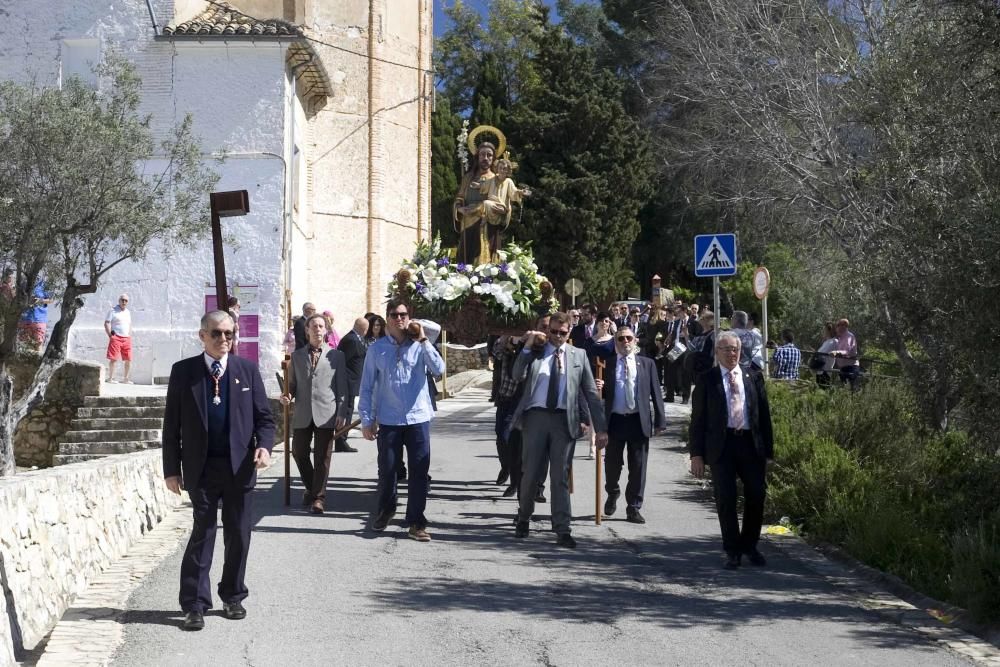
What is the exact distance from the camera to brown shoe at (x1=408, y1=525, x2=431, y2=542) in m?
10.2

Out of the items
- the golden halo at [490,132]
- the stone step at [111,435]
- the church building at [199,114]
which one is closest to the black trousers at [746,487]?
the stone step at [111,435]

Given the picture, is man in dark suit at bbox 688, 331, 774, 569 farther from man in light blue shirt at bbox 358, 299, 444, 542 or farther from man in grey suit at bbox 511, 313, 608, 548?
man in light blue shirt at bbox 358, 299, 444, 542

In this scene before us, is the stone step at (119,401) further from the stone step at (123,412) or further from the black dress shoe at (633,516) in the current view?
the black dress shoe at (633,516)

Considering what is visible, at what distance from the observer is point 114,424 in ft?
64.8

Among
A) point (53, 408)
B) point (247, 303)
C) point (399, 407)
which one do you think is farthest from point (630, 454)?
point (247, 303)

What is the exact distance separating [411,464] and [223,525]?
9.91 ft

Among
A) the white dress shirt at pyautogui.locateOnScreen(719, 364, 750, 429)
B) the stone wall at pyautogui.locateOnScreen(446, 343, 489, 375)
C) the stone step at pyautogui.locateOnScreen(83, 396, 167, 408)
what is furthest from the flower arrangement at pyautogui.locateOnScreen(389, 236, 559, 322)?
the stone wall at pyautogui.locateOnScreen(446, 343, 489, 375)

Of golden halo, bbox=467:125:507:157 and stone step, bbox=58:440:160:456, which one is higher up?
golden halo, bbox=467:125:507:157

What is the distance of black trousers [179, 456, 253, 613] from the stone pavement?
23cm

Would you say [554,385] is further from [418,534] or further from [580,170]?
[580,170]

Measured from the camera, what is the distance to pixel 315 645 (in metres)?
6.82

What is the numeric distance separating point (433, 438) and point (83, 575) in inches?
405

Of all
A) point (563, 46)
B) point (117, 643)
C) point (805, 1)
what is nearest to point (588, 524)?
point (117, 643)

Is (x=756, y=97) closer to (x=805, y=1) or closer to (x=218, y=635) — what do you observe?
(x=805, y=1)
